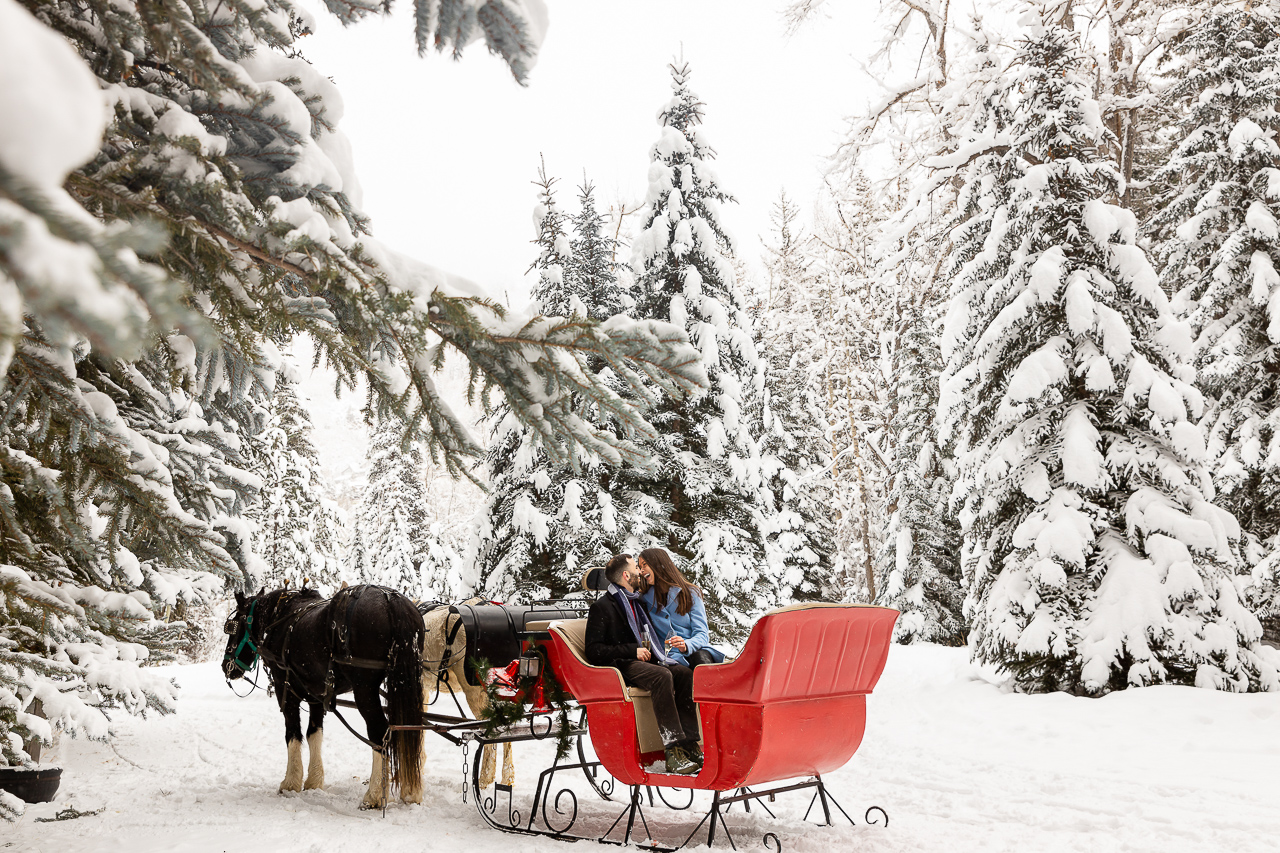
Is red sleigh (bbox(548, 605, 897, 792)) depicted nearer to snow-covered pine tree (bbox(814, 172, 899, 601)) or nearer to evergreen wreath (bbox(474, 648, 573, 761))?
evergreen wreath (bbox(474, 648, 573, 761))

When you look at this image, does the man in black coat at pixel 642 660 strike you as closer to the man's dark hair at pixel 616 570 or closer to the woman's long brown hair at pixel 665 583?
the man's dark hair at pixel 616 570

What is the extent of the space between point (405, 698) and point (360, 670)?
404mm

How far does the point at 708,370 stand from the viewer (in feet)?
48.6

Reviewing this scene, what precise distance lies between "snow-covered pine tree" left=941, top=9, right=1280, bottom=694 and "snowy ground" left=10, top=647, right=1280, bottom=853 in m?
0.74

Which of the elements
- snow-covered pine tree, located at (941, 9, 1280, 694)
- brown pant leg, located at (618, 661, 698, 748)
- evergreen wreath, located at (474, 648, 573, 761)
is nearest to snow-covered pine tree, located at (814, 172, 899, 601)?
snow-covered pine tree, located at (941, 9, 1280, 694)

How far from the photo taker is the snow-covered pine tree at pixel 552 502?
13.9 meters

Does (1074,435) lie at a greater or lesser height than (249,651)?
greater

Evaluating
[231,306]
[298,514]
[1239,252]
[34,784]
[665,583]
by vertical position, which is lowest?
[34,784]

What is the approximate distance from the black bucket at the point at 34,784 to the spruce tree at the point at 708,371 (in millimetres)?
9264

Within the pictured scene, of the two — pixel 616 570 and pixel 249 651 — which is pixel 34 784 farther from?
pixel 616 570

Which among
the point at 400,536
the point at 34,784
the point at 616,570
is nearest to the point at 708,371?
the point at 616,570

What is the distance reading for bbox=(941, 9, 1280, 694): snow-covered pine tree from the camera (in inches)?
384

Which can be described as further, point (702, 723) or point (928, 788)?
point (928, 788)

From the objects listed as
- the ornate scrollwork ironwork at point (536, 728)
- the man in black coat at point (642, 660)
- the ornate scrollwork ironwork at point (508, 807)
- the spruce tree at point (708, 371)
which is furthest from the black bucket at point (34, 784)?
the spruce tree at point (708, 371)
